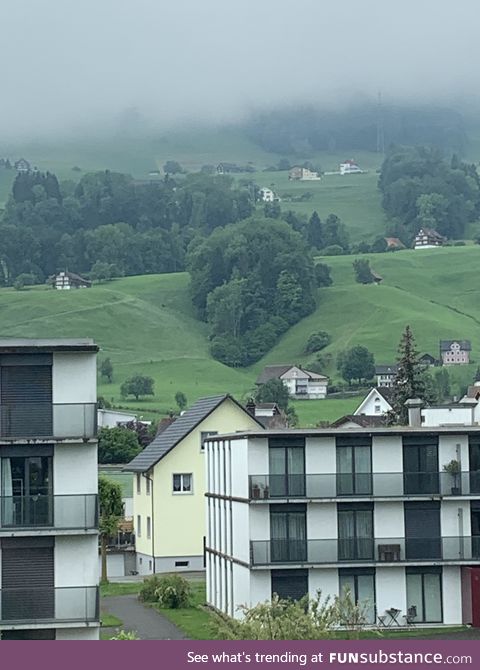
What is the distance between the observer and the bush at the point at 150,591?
6694 centimetres

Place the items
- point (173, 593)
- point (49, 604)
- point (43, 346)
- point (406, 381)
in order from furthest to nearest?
1. point (406, 381)
2. point (173, 593)
3. point (43, 346)
4. point (49, 604)

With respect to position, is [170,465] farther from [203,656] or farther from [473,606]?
[203,656]

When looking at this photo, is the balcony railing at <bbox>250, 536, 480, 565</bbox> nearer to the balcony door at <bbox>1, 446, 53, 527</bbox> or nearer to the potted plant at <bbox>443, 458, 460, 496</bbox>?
the potted plant at <bbox>443, 458, 460, 496</bbox>

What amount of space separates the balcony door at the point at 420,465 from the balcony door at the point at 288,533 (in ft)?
12.5

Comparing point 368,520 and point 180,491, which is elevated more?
point 180,491

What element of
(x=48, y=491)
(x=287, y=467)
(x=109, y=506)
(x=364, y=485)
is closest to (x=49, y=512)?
(x=48, y=491)

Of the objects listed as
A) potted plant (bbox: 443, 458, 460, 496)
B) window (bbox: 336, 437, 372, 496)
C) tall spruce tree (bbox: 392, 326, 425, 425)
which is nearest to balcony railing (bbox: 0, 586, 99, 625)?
window (bbox: 336, 437, 372, 496)

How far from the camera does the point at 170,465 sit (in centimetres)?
7975

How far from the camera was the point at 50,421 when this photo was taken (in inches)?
1654

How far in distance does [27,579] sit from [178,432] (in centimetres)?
3965

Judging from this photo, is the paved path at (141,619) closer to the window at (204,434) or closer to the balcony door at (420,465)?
the balcony door at (420,465)

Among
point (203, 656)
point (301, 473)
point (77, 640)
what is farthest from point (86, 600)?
point (301, 473)

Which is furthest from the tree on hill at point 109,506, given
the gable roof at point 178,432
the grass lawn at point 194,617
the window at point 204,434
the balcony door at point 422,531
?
the balcony door at point 422,531

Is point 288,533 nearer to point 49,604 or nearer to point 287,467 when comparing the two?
point 287,467
